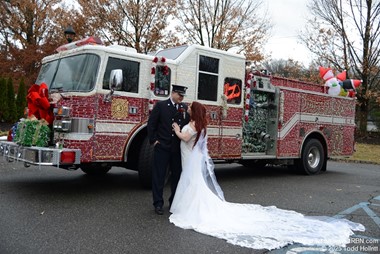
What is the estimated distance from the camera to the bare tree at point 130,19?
21734mm

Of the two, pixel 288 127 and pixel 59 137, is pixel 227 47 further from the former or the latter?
pixel 59 137

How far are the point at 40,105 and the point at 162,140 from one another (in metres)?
2.28

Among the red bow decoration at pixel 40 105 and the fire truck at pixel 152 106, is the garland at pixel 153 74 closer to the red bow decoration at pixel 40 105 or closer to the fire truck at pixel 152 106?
the fire truck at pixel 152 106

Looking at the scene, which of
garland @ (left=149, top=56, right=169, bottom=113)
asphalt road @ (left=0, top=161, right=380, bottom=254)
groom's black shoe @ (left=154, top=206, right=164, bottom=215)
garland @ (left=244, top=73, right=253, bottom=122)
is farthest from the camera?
garland @ (left=244, top=73, right=253, bottom=122)

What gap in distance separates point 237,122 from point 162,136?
3.22 meters

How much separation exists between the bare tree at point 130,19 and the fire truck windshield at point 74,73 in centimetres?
1532

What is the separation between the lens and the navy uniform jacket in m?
5.57

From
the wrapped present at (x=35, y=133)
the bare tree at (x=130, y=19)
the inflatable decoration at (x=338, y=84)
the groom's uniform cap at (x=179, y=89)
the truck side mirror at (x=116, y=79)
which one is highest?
the bare tree at (x=130, y=19)

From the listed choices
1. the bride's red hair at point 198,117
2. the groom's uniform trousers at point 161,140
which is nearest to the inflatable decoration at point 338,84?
the bride's red hair at point 198,117

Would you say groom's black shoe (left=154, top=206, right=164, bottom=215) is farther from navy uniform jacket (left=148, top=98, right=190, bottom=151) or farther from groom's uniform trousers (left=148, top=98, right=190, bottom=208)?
navy uniform jacket (left=148, top=98, right=190, bottom=151)

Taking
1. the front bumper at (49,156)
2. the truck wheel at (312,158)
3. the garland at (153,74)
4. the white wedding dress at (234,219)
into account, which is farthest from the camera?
the truck wheel at (312,158)

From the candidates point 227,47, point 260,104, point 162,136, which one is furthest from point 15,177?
point 227,47

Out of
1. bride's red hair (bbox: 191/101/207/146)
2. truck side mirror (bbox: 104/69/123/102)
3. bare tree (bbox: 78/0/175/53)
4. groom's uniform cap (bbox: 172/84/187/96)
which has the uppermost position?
bare tree (bbox: 78/0/175/53)

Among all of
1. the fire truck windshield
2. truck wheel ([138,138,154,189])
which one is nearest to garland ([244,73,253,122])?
truck wheel ([138,138,154,189])
